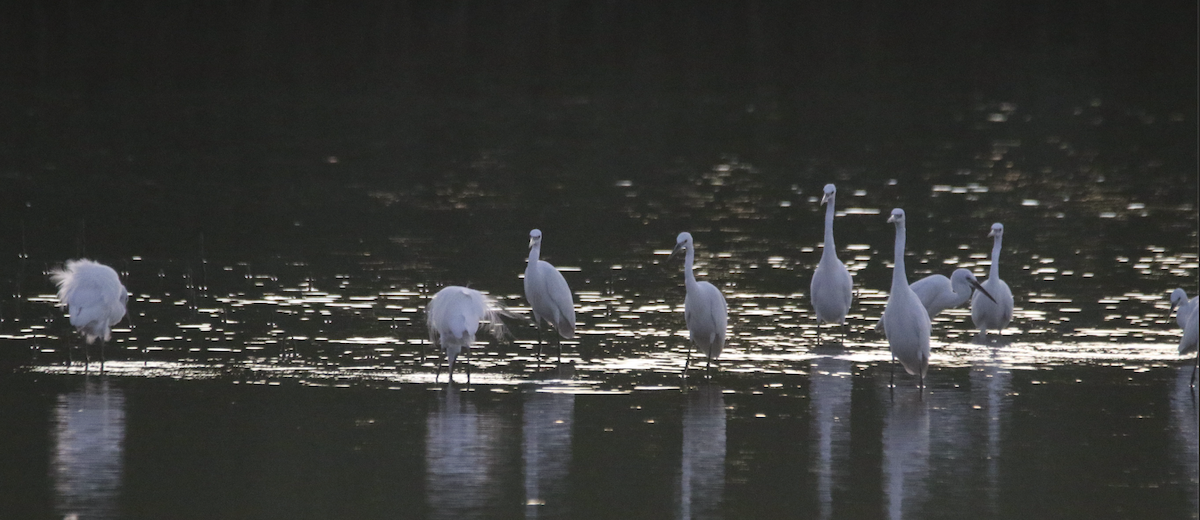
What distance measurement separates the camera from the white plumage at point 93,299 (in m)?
11.2

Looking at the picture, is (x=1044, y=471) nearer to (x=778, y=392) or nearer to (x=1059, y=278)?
(x=778, y=392)

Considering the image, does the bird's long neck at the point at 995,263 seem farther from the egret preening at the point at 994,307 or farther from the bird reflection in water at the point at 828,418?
the bird reflection in water at the point at 828,418

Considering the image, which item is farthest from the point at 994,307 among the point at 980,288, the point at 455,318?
the point at 455,318

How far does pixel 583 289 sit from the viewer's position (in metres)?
15.0

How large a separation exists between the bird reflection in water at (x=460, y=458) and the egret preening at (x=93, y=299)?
2.50m

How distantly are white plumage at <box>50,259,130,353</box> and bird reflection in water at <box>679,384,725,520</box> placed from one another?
13.7 ft

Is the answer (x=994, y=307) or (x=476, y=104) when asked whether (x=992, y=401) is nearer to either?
(x=994, y=307)

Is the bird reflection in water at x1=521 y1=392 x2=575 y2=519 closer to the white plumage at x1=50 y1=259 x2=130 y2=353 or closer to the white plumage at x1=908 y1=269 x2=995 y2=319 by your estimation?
the white plumage at x1=50 y1=259 x2=130 y2=353

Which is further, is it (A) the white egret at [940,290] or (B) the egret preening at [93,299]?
(A) the white egret at [940,290]

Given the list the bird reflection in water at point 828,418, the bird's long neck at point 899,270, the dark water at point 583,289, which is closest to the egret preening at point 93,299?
the dark water at point 583,289

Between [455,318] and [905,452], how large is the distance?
3313 millimetres

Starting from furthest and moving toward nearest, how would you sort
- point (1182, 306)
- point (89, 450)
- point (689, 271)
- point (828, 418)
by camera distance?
point (689, 271) < point (1182, 306) < point (828, 418) < point (89, 450)

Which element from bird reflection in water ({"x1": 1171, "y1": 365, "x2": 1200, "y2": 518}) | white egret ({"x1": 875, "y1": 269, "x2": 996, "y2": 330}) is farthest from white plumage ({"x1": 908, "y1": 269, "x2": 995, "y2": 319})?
bird reflection in water ({"x1": 1171, "y1": 365, "x2": 1200, "y2": 518})

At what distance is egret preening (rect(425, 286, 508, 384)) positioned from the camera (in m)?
11.2
